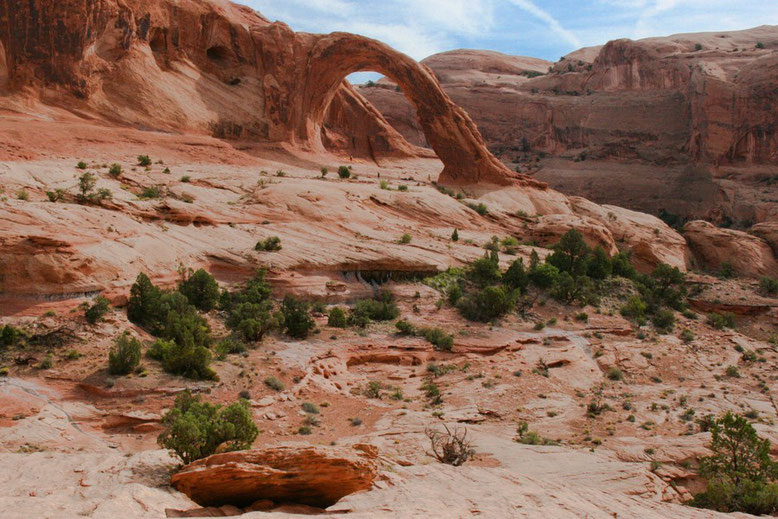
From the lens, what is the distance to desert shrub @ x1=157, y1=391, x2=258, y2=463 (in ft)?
45.6

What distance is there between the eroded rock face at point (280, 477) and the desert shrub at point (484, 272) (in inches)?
796

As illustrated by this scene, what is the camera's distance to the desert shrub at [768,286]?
3867 cm

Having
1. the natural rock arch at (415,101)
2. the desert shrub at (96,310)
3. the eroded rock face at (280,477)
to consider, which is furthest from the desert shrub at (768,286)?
the desert shrub at (96,310)

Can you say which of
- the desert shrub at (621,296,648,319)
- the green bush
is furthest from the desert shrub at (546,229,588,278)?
the green bush

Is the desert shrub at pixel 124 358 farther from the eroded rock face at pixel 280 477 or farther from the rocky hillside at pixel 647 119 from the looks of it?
the rocky hillside at pixel 647 119

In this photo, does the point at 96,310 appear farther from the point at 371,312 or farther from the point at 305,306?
the point at 371,312

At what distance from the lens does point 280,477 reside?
11570 millimetres

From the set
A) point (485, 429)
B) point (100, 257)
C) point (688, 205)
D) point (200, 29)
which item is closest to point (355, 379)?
point (485, 429)

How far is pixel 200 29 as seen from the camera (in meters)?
41.7

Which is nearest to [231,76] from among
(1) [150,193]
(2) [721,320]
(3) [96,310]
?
(1) [150,193]

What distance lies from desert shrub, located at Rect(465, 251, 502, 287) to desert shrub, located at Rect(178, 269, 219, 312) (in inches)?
475

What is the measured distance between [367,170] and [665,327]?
70.2 feet

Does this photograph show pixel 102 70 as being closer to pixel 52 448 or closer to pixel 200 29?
pixel 200 29

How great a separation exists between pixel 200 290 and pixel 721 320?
24.0 meters
